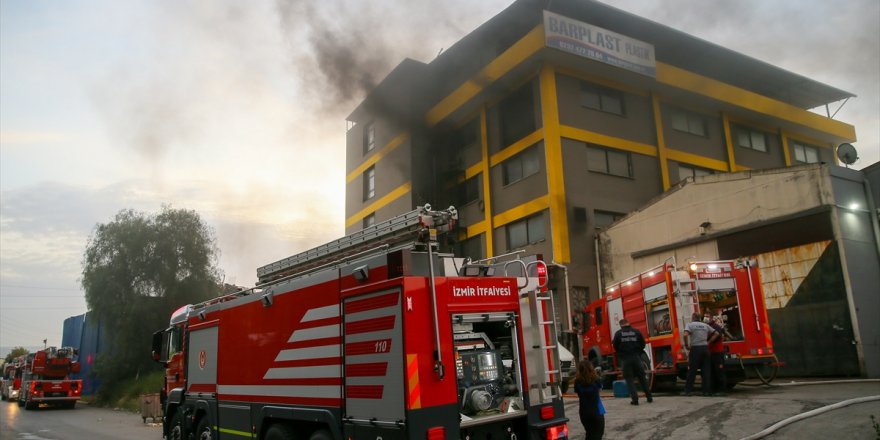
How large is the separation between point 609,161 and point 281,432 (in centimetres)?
2091

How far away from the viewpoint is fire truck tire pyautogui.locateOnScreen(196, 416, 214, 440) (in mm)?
8828

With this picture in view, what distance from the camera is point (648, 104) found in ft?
88.2

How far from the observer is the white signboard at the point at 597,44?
22.8 metres

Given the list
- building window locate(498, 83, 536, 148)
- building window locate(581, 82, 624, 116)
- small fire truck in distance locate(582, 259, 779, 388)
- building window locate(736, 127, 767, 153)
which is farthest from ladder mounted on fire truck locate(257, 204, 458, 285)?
building window locate(736, 127, 767, 153)

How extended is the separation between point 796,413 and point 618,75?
19.1 metres

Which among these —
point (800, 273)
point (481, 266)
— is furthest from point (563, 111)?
point (481, 266)

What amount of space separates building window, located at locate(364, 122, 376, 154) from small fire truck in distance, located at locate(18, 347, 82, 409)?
63.6 feet

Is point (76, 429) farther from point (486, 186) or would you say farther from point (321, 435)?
point (486, 186)

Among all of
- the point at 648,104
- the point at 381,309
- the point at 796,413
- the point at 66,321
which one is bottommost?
the point at 796,413

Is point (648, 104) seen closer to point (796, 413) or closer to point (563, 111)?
point (563, 111)

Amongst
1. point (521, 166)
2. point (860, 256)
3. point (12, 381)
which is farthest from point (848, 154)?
point (12, 381)

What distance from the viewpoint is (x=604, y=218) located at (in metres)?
24.3

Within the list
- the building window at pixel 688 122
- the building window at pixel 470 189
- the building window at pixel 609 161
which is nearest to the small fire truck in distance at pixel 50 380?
the building window at pixel 470 189

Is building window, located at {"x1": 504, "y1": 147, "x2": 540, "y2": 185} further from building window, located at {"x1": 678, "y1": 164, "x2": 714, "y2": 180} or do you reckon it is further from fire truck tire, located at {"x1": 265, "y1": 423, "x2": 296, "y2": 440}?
fire truck tire, located at {"x1": 265, "y1": 423, "x2": 296, "y2": 440}
